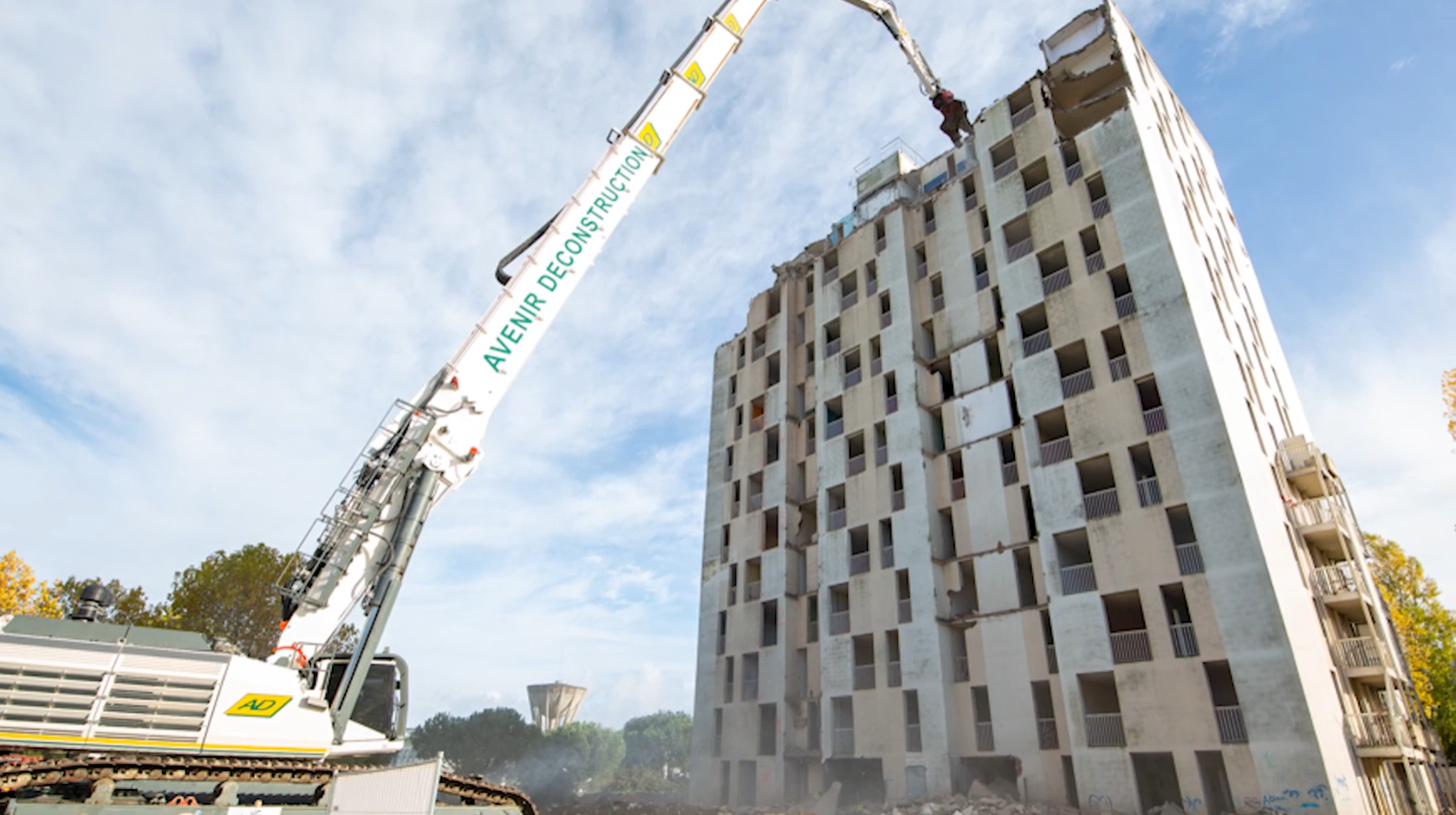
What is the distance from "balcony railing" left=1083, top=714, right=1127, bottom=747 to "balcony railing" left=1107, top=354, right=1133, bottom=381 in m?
11.9

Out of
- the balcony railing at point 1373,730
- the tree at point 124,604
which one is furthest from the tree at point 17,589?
the balcony railing at point 1373,730

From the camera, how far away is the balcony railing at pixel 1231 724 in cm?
2225

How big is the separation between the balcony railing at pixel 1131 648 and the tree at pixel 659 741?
107m

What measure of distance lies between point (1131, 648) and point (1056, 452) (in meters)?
7.63

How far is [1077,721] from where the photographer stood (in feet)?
83.4

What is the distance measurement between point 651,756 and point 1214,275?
11662 cm

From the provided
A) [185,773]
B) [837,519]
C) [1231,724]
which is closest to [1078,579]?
[1231,724]

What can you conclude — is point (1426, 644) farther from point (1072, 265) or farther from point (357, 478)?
point (357, 478)

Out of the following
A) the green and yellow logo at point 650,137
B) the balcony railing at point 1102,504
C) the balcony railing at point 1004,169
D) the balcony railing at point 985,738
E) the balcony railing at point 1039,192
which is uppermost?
the balcony railing at point 1004,169

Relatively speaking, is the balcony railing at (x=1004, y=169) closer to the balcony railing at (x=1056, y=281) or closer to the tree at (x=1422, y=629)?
the balcony railing at (x=1056, y=281)

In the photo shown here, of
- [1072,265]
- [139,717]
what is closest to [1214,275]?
[1072,265]

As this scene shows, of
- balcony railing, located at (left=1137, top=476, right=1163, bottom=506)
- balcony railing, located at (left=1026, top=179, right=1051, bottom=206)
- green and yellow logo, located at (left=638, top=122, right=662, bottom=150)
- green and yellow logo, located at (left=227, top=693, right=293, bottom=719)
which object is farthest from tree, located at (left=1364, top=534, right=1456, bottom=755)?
green and yellow logo, located at (left=227, top=693, right=293, bottom=719)

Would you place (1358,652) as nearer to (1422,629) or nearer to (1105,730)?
(1105,730)

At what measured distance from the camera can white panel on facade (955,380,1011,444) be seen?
3275 cm
